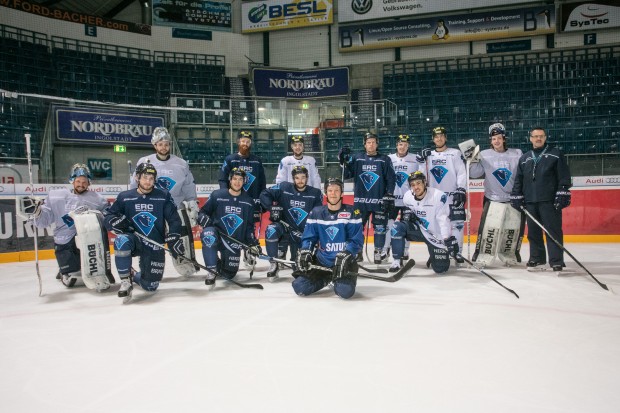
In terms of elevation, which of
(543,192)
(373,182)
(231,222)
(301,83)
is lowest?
(231,222)

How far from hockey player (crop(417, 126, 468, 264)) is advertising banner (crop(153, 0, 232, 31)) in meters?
15.2

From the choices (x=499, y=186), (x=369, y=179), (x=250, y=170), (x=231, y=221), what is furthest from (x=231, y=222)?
(x=499, y=186)

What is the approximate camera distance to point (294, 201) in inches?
221

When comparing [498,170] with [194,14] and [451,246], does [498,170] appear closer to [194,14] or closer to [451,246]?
[451,246]

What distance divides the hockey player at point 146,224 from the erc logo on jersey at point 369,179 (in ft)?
8.47

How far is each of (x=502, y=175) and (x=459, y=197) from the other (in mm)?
809

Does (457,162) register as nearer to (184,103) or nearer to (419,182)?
(419,182)

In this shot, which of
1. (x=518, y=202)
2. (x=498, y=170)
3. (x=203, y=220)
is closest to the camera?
(x=203, y=220)

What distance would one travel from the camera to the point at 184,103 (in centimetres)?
1202

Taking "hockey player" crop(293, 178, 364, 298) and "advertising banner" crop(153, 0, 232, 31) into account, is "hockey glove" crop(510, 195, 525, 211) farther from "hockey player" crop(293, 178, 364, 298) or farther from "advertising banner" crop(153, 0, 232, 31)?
"advertising banner" crop(153, 0, 232, 31)

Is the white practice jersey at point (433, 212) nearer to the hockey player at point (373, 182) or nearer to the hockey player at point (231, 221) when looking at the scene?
the hockey player at point (373, 182)

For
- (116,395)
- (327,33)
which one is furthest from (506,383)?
(327,33)

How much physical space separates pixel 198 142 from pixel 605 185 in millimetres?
7296

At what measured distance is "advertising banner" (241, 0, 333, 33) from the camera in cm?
1900
